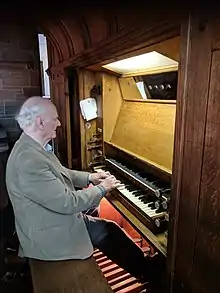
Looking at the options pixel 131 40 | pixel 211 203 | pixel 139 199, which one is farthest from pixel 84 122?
pixel 211 203

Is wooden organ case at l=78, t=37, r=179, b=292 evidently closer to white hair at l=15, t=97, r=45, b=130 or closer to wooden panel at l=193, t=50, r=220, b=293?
wooden panel at l=193, t=50, r=220, b=293

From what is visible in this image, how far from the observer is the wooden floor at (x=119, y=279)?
169 cm

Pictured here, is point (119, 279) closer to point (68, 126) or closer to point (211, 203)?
point (211, 203)

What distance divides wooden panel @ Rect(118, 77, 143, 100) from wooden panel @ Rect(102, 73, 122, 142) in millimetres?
46

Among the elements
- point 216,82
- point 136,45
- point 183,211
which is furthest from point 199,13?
point 183,211

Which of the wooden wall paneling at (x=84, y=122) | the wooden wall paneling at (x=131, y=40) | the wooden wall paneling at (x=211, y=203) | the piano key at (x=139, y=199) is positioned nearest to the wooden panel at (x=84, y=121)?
the wooden wall paneling at (x=84, y=122)

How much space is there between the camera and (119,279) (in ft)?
5.85

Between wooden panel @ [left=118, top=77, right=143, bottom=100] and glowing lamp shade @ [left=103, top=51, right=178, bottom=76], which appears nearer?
glowing lamp shade @ [left=103, top=51, right=178, bottom=76]

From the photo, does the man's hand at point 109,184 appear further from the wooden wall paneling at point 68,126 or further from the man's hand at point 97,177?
the wooden wall paneling at point 68,126

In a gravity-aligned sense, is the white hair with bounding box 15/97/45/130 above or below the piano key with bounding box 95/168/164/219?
above

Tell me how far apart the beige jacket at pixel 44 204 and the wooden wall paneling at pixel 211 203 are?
62 centimetres

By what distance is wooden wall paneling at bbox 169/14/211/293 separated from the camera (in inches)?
35.0

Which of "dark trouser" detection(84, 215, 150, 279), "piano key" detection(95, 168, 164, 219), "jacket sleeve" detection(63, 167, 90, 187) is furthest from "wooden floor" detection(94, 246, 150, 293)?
"jacket sleeve" detection(63, 167, 90, 187)

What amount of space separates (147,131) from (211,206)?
1060 millimetres
